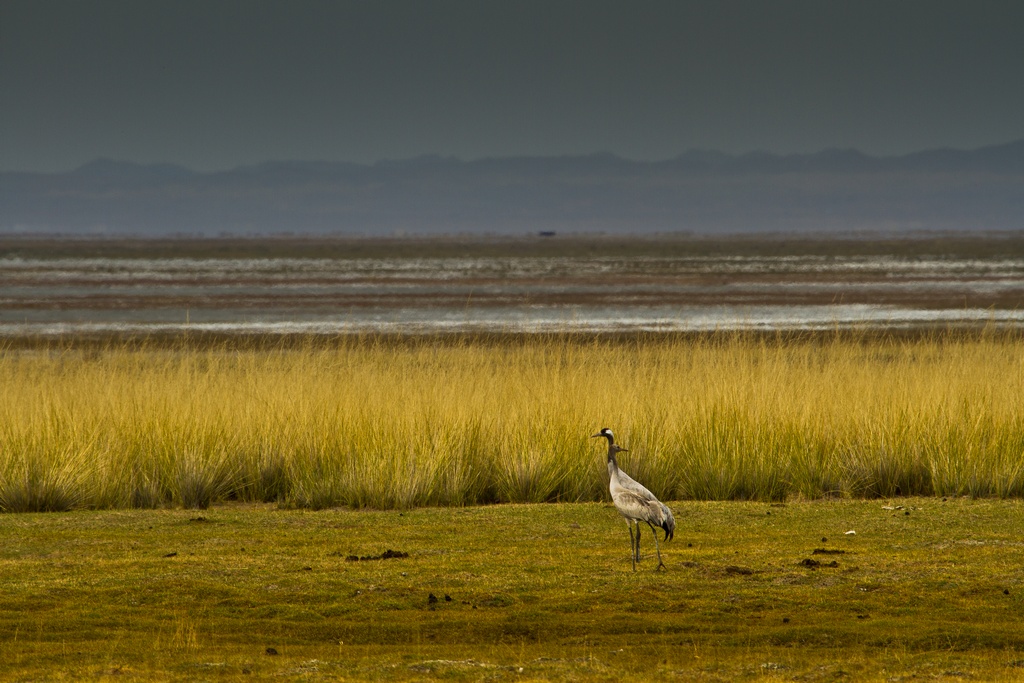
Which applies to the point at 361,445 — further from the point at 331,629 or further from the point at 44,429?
the point at 331,629

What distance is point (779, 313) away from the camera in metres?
39.3

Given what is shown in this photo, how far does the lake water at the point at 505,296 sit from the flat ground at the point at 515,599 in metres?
10.4

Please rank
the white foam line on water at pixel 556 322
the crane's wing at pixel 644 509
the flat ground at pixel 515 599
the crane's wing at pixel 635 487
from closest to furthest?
the flat ground at pixel 515 599 → the crane's wing at pixel 644 509 → the crane's wing at pixel 635 487 → the white foam line on water at pixel 556 322

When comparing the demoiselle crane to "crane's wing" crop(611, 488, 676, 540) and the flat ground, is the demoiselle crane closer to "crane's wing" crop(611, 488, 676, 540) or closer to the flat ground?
"crane's wing" crop(611, 488, 676, 540)

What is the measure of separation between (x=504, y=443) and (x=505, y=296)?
35.2 meters

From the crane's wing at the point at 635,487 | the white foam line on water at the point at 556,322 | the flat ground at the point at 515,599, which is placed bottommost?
the white foam line on water at the point at 556,322

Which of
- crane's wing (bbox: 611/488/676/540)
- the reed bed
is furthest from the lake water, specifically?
crane's wing (bbox: 611/488/676/540)

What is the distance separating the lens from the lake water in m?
35.2

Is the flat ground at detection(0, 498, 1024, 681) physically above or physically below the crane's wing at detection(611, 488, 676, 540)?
below

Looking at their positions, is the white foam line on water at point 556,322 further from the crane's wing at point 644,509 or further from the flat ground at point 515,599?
the crane's wing at point 644,509

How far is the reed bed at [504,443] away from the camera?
39.3ft

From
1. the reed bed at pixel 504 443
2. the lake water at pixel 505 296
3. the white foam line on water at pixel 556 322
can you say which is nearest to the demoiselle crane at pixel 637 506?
the reed bed at pixel 504 443

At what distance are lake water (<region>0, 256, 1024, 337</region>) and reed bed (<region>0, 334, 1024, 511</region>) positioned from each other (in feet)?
20.2

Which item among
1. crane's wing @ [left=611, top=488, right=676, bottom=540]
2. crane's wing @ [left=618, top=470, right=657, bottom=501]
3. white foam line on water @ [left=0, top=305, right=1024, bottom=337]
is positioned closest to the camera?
crane's wing @ [left=611, top=488, right=676, bottom=540]
